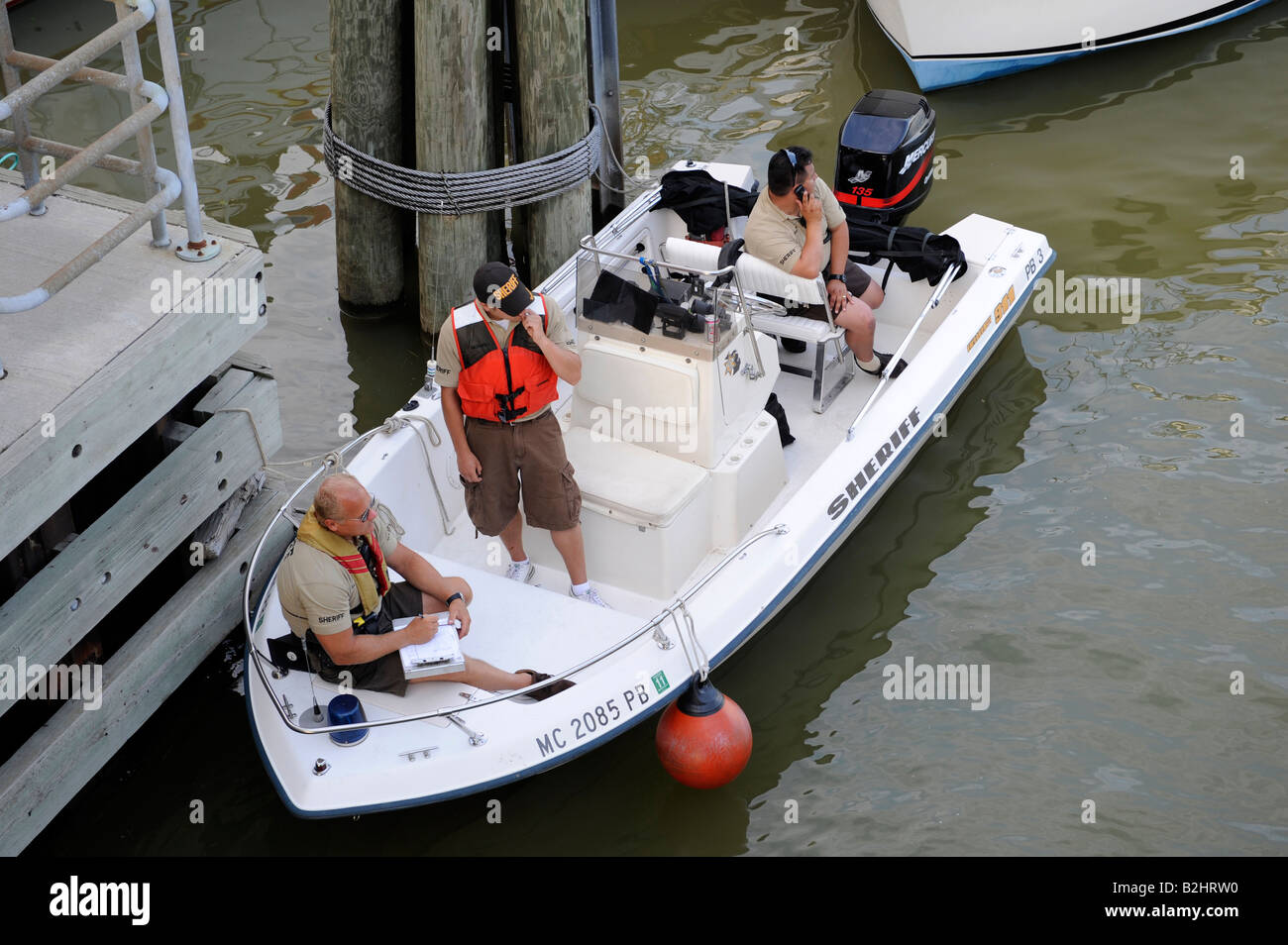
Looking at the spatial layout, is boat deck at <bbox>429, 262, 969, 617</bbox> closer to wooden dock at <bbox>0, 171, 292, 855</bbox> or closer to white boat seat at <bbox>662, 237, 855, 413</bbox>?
white boat seat at <bbox>662, 237, 855, 413</bbox>

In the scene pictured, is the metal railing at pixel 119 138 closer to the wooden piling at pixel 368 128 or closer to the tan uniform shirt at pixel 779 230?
the wooden piling at pixel 368 128

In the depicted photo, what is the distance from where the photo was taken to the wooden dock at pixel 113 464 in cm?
414

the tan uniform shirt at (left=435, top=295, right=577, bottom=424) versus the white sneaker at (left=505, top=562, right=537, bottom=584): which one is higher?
the tan uniform shirt at (left=435, top=295, right=577, bottom=424)

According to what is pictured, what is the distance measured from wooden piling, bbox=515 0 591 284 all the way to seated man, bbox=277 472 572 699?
2.55 m

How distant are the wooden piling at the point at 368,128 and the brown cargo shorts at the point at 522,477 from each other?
2.33 meters

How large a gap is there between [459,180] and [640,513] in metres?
2.20

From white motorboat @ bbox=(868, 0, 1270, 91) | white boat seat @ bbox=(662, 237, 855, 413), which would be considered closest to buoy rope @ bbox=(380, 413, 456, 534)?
white boat seat @ bbox=(662, 237, 855, 413)

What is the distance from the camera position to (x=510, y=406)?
4988 millimetres

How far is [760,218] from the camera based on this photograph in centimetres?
613

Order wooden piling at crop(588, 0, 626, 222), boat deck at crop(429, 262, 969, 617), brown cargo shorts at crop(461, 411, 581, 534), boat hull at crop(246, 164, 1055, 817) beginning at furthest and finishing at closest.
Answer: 1. wooden piling at crop(588, 0, 626, 222)
2. boat deck at crop(429, 262, 969, 617)
3. brown cargo shorts at crop(461, 411, 581, 534)
4. boat hull at crop(246, 164, 1055, 817)

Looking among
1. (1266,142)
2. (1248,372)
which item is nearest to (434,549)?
(1248,372)

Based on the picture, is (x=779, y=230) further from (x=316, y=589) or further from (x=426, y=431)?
(x=316, y=589)

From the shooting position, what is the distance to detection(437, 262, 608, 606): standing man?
4.88m

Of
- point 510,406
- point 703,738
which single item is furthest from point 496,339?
point 703,738
